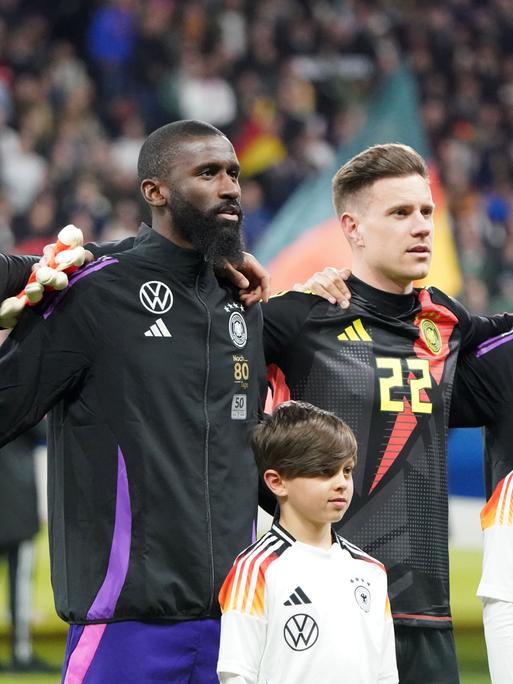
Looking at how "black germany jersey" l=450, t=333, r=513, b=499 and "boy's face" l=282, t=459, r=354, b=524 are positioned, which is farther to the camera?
"black germany jersey" l=450, t=333, r=513, b=499

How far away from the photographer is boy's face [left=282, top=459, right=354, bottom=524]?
3.11 m

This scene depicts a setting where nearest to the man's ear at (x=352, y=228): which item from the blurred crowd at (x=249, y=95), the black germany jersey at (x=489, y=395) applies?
the black germany jersey at (x=489, y=395)

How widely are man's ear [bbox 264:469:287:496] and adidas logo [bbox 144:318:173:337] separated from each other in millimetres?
406

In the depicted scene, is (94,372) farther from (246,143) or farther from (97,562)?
(246,143)

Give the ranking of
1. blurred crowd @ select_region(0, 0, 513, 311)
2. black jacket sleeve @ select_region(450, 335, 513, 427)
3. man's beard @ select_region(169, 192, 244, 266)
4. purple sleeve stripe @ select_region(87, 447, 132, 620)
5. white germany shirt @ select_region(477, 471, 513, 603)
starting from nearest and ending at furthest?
purple sleeve stripe @ select_region(87, 447, 132, 620) → man's beard @ select_region(169, 192, 244, 266) → white germany shirt @ select_region(477, 471, 513, 603) → black jacket sleeve @ select_region(450, 335, 513, 427) → blurred crowd @ select_region(0, 0, 513, 311)

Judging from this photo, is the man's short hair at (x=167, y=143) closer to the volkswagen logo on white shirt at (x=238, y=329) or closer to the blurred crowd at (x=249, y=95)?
the volkswagen logo on white shirt at (x=238, y=329)

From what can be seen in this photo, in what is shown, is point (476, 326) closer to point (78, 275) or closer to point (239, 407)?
point (239, 407)

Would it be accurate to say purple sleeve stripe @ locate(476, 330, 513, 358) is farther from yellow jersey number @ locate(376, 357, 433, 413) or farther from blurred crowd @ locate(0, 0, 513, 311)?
blurred crowd @ locate(0, 0, 513, 311)

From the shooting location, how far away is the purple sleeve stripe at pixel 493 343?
12.9 feet

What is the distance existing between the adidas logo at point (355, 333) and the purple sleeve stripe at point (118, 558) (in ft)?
2.88

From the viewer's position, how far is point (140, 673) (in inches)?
120

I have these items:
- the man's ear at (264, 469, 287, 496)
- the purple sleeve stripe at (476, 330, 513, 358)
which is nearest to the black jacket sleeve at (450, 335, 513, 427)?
the purple sleeve stripe at (476, 330, 513, 358)

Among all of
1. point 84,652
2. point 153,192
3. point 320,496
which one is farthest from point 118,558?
point 153,192

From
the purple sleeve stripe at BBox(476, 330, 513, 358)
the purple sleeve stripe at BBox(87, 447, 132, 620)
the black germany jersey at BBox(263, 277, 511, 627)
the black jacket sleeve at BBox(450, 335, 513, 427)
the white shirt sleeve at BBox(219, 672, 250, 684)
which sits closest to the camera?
the white shirt sleeve at BBox(219, 672, 250, 684)
